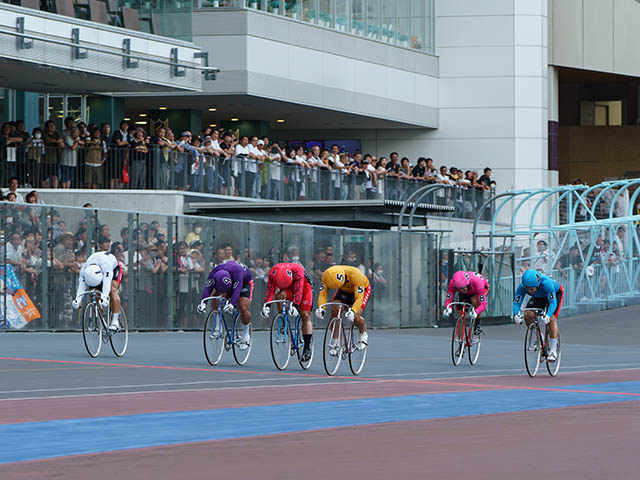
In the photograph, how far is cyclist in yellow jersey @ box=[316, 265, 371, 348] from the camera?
1719 centimetres

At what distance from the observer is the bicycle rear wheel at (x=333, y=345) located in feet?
56.7

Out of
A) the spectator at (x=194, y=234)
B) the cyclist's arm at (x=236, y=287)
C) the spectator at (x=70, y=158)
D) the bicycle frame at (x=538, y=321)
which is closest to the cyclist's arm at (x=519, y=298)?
the bicycle frame at (x=538, y=321)

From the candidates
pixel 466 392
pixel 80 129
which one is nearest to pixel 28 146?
pixel 80 129

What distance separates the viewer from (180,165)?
32219 millimetres

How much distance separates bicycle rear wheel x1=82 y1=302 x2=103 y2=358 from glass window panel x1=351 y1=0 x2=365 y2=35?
31039mm

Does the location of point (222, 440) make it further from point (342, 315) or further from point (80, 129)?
point (80, 129)

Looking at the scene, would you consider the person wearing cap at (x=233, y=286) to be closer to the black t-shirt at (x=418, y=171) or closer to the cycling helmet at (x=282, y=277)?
the cycling helmet at (x=282, y=277)

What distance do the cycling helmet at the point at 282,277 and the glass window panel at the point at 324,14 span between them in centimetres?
3020

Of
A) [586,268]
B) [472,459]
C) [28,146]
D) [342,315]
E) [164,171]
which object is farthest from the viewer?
[586,268]

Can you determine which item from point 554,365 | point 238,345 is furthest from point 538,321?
point 238,345

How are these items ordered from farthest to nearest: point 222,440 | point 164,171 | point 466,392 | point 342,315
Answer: point 164,171 < point 342,315 < point 466,392 < point 222,440

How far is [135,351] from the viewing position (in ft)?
69.9

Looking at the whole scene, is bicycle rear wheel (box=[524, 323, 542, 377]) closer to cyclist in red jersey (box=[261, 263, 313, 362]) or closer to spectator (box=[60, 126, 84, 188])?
cyclist in red jersey (box=[261, 263, 313, 362])

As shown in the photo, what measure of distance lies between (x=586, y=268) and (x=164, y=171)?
12.9 meters
